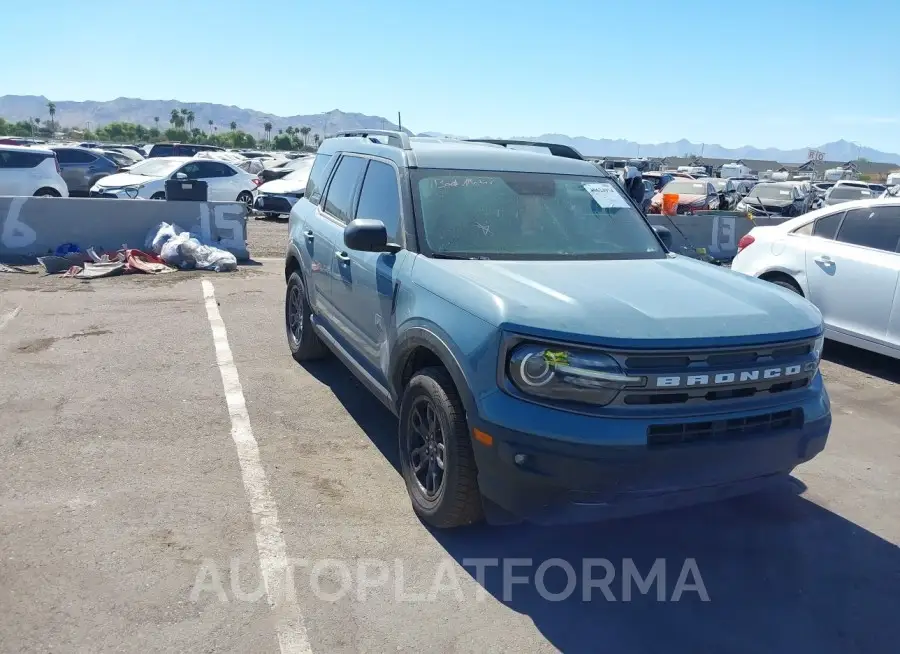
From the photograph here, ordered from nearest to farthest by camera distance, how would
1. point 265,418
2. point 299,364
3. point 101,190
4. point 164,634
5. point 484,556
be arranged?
1. point 164,634
2. point 484,556
3. point 265,418
4. point 299,364
5. point 101,190

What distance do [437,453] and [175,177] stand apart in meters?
14.6

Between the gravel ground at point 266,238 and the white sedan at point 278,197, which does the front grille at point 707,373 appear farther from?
the white sedan at point 278,197

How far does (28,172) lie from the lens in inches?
640

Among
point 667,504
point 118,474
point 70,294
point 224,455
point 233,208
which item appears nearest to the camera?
point 667,504

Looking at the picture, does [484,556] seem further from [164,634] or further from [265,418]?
[265,418]

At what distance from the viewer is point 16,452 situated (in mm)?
4727

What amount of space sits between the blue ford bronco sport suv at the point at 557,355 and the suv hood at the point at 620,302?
0.4 inches

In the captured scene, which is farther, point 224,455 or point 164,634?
point 224,455

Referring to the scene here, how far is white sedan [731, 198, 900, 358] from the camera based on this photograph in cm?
698

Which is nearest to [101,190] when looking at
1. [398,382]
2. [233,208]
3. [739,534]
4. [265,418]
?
[233,208]

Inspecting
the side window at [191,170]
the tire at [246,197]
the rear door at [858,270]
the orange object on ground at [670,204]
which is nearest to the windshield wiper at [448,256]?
the rear door at [858,270]

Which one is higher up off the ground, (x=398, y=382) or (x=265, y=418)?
(x=398, y=382)

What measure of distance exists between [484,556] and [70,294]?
287 inches

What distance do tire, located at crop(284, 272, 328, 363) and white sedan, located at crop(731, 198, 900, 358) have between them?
431 centimetres
